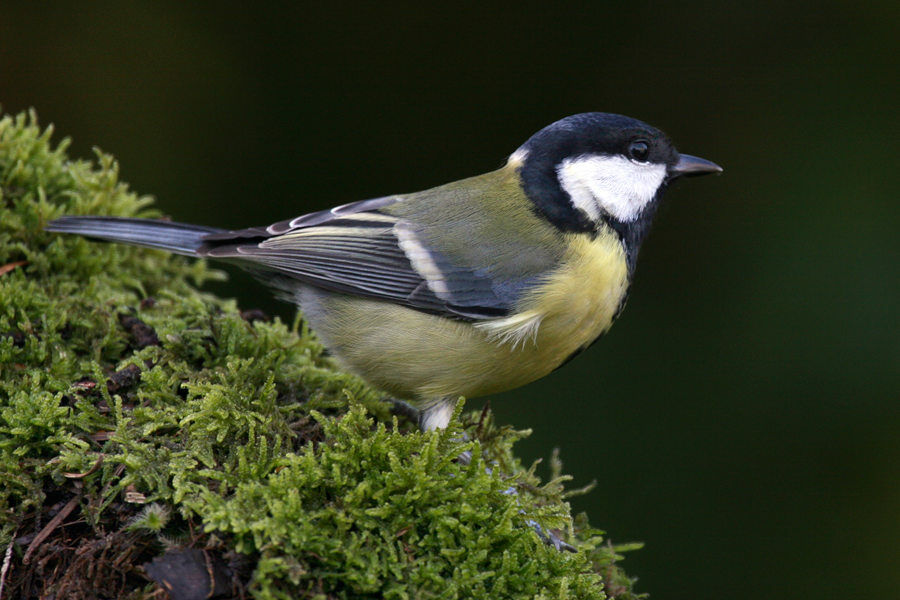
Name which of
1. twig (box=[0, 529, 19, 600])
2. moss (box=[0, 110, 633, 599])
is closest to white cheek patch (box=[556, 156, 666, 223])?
moss (box=[0, 110, 633, 599])

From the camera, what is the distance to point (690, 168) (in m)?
2.58

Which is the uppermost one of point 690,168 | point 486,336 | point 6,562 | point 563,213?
point 690,168

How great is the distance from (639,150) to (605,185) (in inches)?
7.4

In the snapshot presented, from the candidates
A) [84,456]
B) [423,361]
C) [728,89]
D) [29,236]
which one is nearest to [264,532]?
[84,456]

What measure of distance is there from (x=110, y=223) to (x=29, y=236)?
0.96 ft

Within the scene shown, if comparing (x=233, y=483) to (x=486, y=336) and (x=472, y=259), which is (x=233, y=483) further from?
(x=472, y=259)

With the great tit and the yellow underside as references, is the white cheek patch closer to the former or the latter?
the great tit

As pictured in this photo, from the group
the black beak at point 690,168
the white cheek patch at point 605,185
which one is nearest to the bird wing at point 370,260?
the white cheek patch at point 605,185

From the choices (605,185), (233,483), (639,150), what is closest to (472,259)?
(605,185)

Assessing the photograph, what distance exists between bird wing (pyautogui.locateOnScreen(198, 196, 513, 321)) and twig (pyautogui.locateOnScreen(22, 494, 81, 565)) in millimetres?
884

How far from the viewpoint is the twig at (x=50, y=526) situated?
1554mm

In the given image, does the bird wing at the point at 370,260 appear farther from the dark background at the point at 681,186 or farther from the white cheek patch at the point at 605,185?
the dark background at the point at 681,186

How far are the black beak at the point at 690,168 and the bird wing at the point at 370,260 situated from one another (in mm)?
793

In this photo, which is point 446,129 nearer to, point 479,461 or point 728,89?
point 728,89
